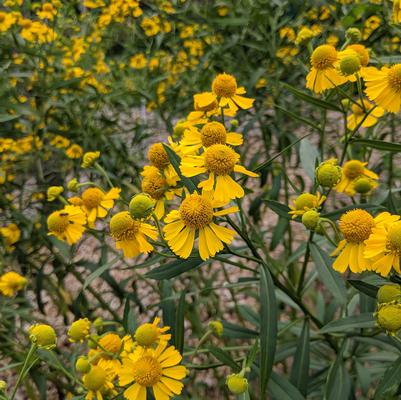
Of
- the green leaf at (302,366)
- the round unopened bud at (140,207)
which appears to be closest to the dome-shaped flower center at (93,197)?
the round unopened bud at (140,207)

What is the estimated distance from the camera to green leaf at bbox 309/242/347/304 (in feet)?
2.98

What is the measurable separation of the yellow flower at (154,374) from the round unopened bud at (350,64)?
61cm

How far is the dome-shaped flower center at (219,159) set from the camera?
32.2 inches

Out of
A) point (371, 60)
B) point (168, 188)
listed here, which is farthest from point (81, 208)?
point (371, 60)

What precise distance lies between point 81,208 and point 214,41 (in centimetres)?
127

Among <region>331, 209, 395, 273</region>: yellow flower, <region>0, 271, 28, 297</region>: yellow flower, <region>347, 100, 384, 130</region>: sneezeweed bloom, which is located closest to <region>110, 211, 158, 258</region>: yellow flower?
<region>331, 209, 395, 273</region>: yellow flower

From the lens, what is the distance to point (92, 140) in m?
1.97

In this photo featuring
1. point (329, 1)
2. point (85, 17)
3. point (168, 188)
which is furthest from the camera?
point (85, 17)

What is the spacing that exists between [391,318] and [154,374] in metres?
0.41

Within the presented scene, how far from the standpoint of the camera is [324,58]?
0.96 metres

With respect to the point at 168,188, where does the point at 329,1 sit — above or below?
above

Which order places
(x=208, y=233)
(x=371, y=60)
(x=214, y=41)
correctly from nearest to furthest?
(x=208, y=233) → (x=371, y=60) → (x=214, y=41)

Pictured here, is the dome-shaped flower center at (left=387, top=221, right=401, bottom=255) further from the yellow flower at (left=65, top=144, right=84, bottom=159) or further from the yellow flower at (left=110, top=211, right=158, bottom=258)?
the yellow flower at (left=65, top=144, right=84, bottom=159)

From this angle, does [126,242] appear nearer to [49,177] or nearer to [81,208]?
[81,208]
